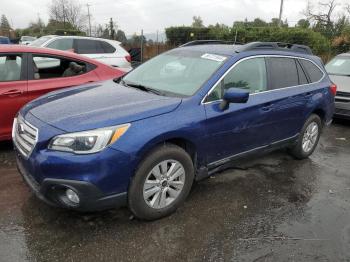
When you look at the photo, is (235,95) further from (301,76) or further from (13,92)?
(13,92)

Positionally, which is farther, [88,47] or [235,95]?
[88,47]

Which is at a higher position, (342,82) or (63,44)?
(63,44)

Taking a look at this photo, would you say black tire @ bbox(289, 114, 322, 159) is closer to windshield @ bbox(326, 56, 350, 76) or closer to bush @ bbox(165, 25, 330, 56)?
windshield @ bbox(326, 56, 350, 76)

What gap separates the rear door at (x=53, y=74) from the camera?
5176 millimetres

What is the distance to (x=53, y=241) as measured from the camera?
324 cm

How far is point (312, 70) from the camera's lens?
5.44m

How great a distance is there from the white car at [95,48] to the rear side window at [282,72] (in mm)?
7020

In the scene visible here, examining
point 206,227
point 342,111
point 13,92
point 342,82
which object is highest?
point 13,92

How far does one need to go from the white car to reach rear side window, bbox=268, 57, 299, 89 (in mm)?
7020

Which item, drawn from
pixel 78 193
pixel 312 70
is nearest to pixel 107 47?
pixel 312 70

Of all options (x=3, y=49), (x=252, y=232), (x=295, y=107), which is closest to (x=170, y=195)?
(x=252, y=232)

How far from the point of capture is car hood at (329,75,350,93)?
7.96 m

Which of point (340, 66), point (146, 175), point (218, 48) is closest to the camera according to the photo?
point (146, 175)

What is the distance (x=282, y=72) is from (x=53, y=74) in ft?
10.6
